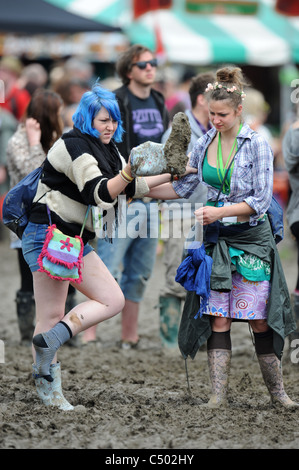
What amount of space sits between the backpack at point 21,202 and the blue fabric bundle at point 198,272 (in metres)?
0.94

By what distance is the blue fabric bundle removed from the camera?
442cm

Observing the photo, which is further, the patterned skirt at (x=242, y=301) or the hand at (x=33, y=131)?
the hand at (x=33, y=131)

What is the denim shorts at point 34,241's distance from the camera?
14.8 ft

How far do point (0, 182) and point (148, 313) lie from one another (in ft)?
15.0

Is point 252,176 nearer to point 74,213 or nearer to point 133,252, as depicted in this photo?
point 74,213

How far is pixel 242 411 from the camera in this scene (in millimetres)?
4598

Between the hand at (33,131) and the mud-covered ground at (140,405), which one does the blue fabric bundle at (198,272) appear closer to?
the mud-covered ground at (140,405)

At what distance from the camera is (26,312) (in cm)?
648

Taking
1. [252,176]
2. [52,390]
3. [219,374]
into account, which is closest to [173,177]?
[252,176]

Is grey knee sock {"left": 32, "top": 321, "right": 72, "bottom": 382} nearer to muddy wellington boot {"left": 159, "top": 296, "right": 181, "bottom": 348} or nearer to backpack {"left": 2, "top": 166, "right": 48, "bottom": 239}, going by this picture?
backpack {"left": 2, "top": 166, "right": 48, "bottom": 239}

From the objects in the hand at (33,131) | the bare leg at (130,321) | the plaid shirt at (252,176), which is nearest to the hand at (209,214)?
the plaid shirt at (252,176)

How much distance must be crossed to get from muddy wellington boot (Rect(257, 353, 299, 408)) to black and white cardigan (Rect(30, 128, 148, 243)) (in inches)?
47.4

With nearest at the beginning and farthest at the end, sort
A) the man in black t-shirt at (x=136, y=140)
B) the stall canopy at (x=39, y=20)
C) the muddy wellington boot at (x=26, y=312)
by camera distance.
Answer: the man in black t-shirt at (x=136, y=140) < the muddy wellington boot at (x=26, y=312) < the stall canopy at (x=39, y=20)
